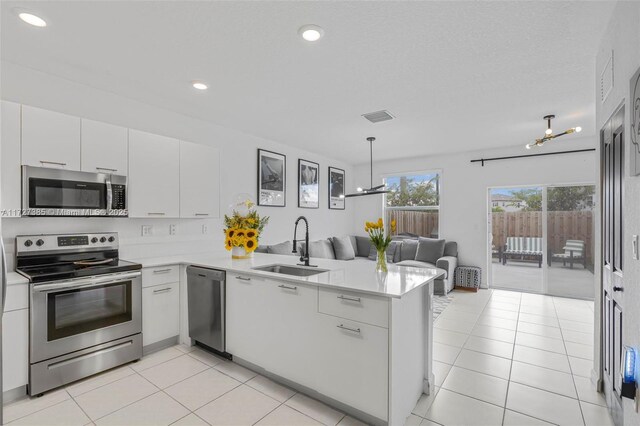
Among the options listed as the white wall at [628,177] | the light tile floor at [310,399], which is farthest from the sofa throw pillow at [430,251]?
the white wall at [628,177]

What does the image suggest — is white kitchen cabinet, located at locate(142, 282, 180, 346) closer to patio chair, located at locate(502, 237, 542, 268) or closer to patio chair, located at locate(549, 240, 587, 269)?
patio chair, located at locate(502, 237, 542, 268)

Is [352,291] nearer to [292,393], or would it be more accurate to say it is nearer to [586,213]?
[292,393]

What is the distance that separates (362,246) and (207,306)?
14.9 ft

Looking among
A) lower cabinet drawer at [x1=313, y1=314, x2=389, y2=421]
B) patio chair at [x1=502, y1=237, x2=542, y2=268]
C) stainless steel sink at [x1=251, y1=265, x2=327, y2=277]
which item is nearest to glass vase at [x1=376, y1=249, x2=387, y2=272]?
stainless steel sink at [x1=251, y1=265, x2=327, y2=277]

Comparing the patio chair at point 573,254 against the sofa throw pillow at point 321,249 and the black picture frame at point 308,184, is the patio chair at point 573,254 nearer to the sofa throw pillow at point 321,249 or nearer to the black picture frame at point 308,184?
the sofa throw pillow at point 321,249

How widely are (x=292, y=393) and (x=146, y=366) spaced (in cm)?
142

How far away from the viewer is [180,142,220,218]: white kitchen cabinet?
3510 millimetres

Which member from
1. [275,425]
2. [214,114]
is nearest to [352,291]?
[275,425]

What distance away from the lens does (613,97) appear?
1990 mm

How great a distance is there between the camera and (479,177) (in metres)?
5.82

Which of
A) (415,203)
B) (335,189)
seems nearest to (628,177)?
(415,203)

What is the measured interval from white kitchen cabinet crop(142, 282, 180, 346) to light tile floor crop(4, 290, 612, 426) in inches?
7.0

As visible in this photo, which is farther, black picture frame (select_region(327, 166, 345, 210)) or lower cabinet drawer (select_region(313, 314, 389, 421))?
black picture frame (select_region(327, 166, 345, 210))

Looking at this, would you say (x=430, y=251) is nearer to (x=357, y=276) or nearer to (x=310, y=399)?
(x=357, y=276)
